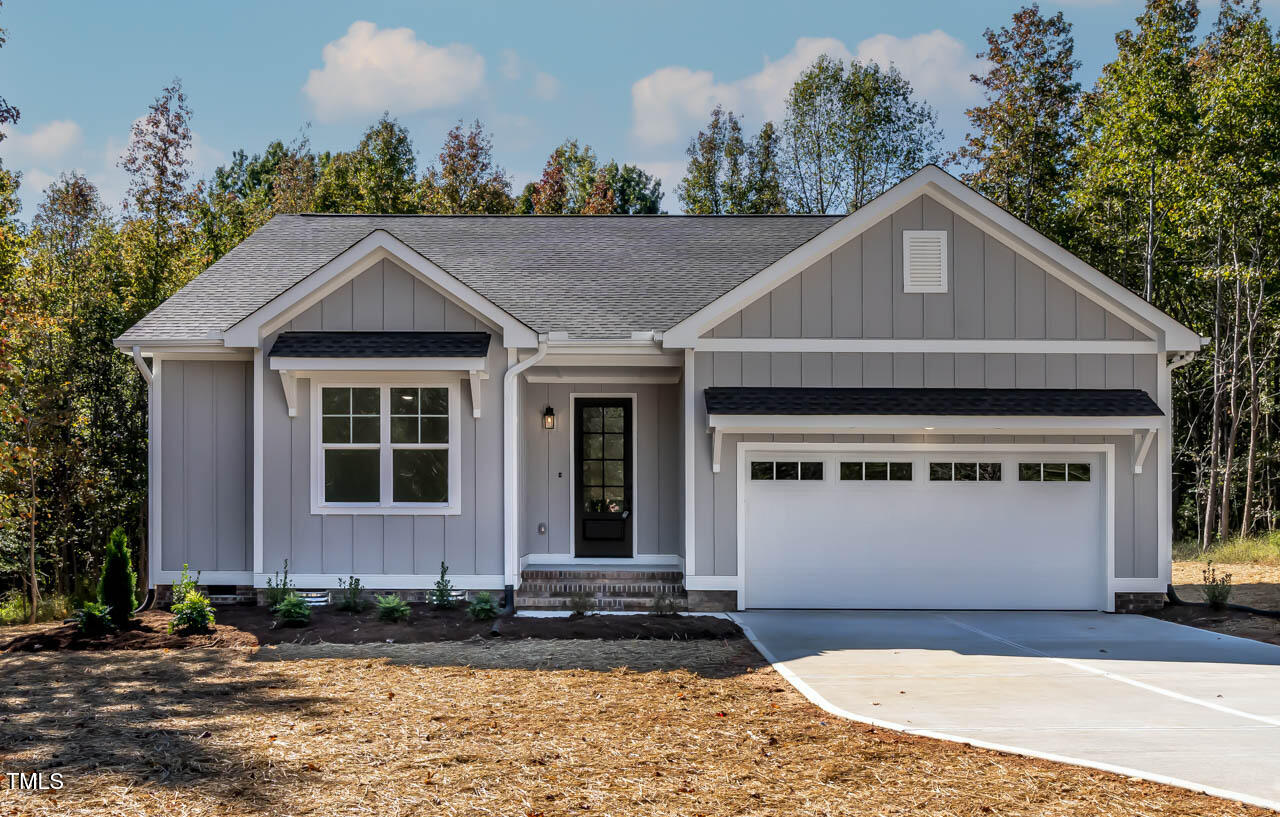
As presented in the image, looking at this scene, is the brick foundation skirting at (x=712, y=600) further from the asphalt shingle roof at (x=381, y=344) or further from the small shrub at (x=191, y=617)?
the small shrub at (x=191, y=617)

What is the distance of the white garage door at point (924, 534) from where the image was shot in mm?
10945

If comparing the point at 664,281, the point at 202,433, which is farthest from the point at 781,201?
the point at 202,433

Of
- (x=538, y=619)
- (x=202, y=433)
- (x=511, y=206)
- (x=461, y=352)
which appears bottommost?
(x=538, y=619)

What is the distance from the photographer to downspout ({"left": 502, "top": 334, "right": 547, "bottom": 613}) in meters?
10.6

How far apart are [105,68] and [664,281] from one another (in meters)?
19.3

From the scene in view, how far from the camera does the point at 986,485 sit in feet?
36.1

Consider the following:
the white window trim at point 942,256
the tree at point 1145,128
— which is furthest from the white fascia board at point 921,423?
the tree at point 1145,128

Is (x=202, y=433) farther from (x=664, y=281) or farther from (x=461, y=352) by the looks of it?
(x=664, y=281)

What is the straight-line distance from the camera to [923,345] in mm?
10820

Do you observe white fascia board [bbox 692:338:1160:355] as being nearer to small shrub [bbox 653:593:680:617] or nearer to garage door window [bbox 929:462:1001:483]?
garage door window [bbox 929:462:1001:483]

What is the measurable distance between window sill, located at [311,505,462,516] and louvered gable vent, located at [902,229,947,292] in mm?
5688

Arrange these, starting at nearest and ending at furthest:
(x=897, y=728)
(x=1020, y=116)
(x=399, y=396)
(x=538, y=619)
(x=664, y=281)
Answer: (x=897, y=728) → (x=538, y=619) → (x=399, y=396) → (x=664, y=281) → (x=1020, y=116)

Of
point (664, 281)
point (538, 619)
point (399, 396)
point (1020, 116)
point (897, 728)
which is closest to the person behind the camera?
point (897, 728)

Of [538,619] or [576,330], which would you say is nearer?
[538,619]
